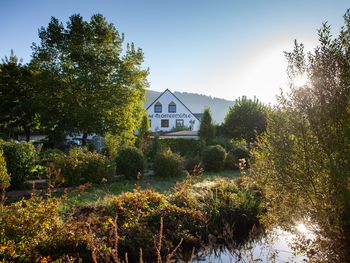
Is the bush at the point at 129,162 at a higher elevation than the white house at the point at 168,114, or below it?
below

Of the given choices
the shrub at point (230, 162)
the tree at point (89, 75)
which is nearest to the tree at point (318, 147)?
the shrub at point (230, 162)

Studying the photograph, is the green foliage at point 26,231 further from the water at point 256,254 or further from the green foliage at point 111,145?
the green foliage at point 111,145

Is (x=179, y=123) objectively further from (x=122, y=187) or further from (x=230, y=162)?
(x=122, y=187)

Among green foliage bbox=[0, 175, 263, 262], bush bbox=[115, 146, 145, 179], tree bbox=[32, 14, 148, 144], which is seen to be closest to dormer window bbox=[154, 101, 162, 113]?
tree bbox=[32, 14, 148, 144]

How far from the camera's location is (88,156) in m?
13.4

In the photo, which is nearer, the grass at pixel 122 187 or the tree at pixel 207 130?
the grass at pixel 122 187

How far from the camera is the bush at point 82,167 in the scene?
12469 millimetres

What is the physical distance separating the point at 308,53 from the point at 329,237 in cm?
261

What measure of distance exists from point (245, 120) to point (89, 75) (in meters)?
13.7

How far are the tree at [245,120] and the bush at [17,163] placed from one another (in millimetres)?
18957

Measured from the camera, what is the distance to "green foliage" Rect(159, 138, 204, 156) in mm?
25766

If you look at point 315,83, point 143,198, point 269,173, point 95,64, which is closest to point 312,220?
point 269,173

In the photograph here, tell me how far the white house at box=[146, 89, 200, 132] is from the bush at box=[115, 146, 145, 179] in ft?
118

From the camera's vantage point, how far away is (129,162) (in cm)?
1468
